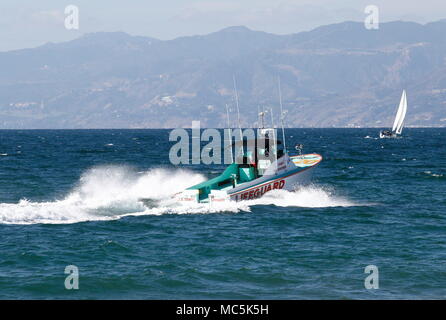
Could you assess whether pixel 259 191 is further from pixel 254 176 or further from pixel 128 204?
pixel 128 204

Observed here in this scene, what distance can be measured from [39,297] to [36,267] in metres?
3.49

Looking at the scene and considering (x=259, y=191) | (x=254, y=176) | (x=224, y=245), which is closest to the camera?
(x=224, y=245)

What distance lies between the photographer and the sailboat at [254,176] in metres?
36.6

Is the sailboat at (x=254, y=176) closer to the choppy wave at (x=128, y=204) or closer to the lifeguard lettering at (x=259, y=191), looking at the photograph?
the lifeguard lettering at (x=259, y=191)

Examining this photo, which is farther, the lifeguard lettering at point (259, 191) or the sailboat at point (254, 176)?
the lifeguard lettering at point (259, 191)

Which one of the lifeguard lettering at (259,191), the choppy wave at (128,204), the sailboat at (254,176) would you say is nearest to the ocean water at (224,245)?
the choppy wave at (128,204)

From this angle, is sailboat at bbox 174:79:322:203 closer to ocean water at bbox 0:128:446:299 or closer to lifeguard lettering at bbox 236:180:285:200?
lifeguard lettering at bbox 236:180:285:200

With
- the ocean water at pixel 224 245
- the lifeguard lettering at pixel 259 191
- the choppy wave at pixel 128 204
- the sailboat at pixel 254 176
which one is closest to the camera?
the ocean water at pixel 224 245

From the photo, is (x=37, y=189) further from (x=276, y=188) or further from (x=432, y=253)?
(x=432, y=253)

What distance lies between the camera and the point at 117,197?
125 feet

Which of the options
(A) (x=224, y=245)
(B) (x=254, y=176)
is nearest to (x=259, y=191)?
(B) (x=254, y=176)

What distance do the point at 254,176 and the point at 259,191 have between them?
1468mm

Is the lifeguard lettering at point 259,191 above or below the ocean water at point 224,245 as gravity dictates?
above

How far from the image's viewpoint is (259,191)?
1522 inches
